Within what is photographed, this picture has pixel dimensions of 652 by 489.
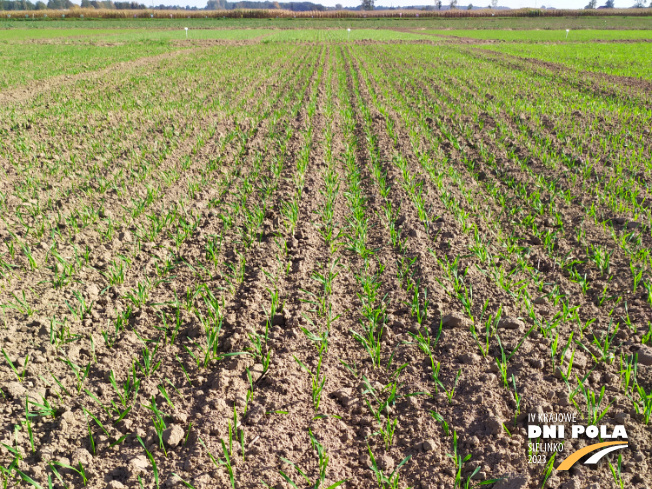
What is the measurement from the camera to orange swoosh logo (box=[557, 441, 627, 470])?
238cm

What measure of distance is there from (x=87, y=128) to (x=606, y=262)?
10.0 m

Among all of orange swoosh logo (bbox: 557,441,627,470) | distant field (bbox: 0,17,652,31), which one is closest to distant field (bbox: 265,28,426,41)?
distant field (bbox: 0,17,652,31)

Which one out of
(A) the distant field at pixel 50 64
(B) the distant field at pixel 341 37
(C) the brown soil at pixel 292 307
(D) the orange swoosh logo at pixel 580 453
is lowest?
(D) the orange swoosh logo at pixel 580 453

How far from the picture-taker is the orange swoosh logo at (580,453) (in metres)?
2.38

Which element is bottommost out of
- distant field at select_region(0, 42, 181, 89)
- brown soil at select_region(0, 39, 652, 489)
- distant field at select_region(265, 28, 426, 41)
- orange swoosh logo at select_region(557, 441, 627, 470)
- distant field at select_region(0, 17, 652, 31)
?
orange swoosh logo at select_region(557, 441, 627, 470)

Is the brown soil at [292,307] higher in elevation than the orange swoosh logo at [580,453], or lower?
higher

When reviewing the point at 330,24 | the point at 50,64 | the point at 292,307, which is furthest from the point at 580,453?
the point at 330,24

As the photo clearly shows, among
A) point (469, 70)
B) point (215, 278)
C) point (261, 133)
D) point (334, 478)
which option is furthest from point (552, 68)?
point (334, 478)

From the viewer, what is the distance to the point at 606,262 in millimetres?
4273

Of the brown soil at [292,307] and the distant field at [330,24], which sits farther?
the distant field at [330,24]

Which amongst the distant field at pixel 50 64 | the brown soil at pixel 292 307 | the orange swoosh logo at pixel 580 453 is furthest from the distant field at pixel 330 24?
the orange swoosh logo at pixel 580 453

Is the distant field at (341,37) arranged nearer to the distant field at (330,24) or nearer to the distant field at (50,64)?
the distant field at (330,24)

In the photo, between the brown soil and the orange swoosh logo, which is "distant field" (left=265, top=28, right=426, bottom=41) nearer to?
the brown soil

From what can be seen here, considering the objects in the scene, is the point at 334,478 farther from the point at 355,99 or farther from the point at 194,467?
the point at 355,99
